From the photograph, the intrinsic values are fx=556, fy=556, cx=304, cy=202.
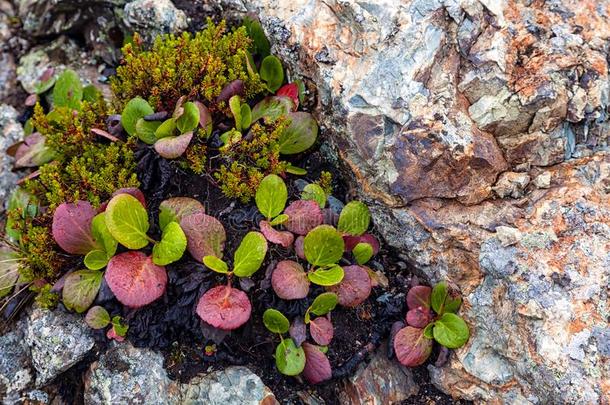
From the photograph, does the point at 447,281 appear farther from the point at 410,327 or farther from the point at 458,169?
the point at 458,169

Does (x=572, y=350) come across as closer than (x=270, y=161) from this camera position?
Yes

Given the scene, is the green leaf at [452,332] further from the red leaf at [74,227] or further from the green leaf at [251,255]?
the red leaf at [74,227]

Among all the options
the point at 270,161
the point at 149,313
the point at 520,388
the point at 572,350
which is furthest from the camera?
the point at 270,161

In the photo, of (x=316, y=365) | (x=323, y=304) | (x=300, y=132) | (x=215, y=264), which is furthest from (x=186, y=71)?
(x=316, y=365)

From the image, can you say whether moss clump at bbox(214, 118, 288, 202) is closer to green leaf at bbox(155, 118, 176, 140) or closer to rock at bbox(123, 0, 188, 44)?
green leaf at bbox(155, 118, 176, 140)

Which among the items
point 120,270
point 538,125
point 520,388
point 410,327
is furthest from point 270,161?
point 520,388

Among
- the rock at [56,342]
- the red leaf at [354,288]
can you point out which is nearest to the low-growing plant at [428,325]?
the red leaf at [354,288]
